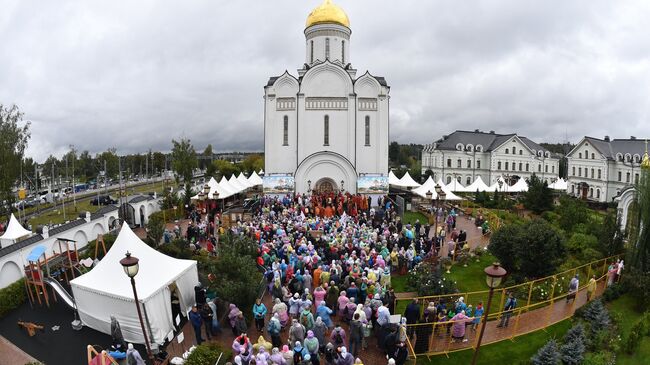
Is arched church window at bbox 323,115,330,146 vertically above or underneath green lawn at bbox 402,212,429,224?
above

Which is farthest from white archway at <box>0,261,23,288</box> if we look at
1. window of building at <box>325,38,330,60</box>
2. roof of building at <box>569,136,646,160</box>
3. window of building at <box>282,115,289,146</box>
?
roof of building at <box>569,136,646,160</box>

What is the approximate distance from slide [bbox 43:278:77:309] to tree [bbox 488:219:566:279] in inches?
594

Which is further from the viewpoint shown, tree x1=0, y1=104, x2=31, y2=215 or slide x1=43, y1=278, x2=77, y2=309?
tree x1=0, y1=104, x2=31, y2=215

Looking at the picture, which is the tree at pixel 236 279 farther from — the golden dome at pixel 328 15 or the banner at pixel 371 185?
the golden dome at pixel 328 15

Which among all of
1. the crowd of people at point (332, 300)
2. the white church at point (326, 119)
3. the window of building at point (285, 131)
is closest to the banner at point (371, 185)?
the white church at point (326, 119)

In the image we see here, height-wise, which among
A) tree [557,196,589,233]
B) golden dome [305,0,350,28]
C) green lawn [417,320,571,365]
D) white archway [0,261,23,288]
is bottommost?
green lawn [417,320,571,365]

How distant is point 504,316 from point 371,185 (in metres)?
18.7

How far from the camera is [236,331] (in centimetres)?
1016

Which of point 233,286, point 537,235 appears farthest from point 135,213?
point 537,235

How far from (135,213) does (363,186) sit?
15779 millimetres

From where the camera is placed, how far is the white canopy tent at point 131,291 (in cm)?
1052

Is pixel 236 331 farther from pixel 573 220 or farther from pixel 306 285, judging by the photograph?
pixel 573 220

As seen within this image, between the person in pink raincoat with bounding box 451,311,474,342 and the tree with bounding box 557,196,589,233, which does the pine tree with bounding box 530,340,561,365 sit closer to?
the person in pink raincoat with bounding box 451,311,474,342

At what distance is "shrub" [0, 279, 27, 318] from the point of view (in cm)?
1242
